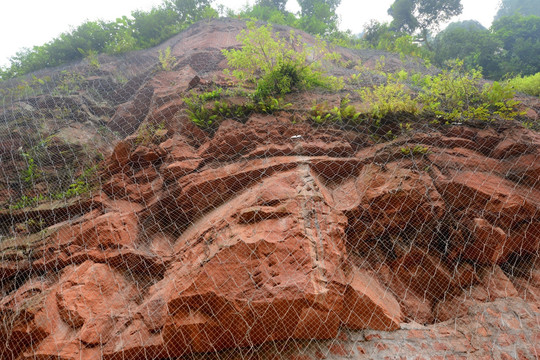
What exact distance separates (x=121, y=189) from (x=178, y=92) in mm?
2503

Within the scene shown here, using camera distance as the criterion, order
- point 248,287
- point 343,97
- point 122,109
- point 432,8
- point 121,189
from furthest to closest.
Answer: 1. point 432,8
2. point 122,109
3. point 343,97
4. point 121,189
5. point 248,287

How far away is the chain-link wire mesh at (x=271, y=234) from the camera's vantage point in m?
2.52

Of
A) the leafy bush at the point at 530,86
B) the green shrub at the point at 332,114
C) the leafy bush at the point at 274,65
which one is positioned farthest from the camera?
the leafy bush at the point at 530,86

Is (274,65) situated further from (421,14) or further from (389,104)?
(421,14)

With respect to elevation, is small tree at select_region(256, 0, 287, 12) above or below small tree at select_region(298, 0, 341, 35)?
above

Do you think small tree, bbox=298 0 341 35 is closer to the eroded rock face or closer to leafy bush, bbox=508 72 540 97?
leafy bush, bbox=508 72 540 97

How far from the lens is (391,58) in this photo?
30.9ft

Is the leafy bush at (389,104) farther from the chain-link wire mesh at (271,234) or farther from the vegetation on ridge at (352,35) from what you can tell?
the vegetation on ridge at (352,35)

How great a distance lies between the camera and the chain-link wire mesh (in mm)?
2521

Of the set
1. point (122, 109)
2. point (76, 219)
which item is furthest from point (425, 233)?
point (122, 109)

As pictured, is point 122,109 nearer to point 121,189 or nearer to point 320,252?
point 121,189

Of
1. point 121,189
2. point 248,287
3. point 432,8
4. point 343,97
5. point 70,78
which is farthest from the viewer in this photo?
point 432,8

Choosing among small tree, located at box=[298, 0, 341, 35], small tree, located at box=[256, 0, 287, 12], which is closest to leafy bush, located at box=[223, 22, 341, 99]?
small tree, located at box=[298, 0, 341, 35]

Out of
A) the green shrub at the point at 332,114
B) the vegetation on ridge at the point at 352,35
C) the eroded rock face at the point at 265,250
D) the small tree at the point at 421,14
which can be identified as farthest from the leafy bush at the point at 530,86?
the small tree at the point at 421,14
